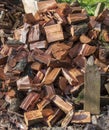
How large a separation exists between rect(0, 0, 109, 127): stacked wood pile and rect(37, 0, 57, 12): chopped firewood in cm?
2

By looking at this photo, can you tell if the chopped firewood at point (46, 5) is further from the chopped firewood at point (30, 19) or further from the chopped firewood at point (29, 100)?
A: the chopped firewood at point (29, 100)

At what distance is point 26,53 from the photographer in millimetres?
6758

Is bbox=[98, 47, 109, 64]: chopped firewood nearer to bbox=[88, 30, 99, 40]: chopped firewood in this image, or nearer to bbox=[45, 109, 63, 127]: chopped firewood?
bbox=[88, 30, 99, 40]: chopped firewood

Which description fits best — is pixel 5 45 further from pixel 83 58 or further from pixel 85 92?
pixel 85 92

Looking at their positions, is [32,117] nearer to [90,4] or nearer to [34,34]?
[34,34]

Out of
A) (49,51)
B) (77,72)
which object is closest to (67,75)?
(77,72)

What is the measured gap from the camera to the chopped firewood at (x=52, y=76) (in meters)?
6.31

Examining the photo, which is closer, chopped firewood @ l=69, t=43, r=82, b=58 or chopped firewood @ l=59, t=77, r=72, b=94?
chopped firewood @ l=59, t=77, r=72, b=94

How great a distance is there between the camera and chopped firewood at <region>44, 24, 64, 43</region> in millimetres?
6684

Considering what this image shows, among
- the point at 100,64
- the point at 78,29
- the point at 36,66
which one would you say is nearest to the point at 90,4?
the point at 78,29

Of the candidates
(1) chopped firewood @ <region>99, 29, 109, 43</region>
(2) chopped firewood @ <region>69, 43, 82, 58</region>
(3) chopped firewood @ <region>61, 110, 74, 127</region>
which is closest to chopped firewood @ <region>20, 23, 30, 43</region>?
(2) chopped firewood @ <region>69, 43, 82, 58</region>

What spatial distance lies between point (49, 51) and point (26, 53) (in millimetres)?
396

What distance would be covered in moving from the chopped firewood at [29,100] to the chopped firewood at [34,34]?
1046 millimetres

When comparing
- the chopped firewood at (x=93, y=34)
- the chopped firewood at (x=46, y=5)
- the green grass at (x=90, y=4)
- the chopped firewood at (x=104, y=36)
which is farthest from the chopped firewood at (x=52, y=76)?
the green grass at (x=90, y=4)
